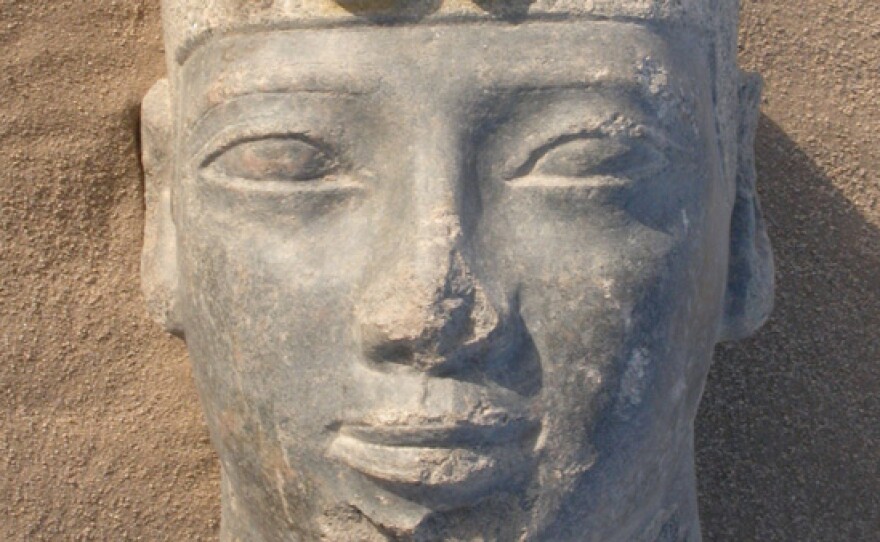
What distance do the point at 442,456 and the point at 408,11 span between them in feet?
1.81

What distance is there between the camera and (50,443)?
2.05 metres

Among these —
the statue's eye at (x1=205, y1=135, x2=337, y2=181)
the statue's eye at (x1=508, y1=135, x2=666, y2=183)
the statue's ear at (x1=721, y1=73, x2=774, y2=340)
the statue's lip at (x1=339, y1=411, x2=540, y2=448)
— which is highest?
the statue's eye at (x1=508, y1=135, x2=666, y2=183)

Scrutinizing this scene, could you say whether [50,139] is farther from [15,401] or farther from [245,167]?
[245,167]

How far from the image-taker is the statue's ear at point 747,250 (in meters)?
1.73

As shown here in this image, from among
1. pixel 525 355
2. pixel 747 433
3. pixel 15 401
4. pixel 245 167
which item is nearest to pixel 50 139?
pixel 15 401

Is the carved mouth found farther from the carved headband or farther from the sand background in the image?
the sand background

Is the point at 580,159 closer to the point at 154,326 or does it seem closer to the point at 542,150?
the point at 542,150

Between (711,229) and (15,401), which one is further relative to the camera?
(15,401)

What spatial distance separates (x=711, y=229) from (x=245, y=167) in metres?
0.64

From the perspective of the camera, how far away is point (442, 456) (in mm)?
1358

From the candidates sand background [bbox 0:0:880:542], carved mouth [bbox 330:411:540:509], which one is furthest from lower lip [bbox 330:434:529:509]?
sand background [bbox 0:0:880:542]

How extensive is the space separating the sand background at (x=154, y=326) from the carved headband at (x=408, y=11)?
63 cm

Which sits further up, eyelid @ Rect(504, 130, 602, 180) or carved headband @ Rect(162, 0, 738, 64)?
carved headband @ Rect(162, 0, 738, 64)

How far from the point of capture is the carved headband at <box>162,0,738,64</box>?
1412 mm
